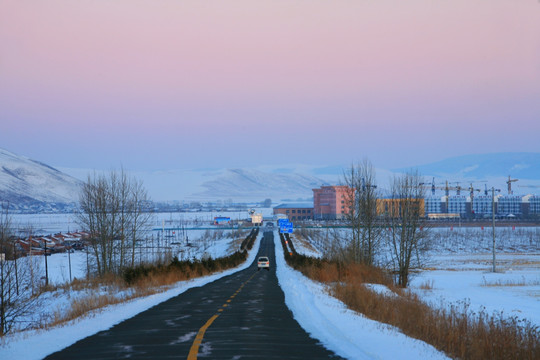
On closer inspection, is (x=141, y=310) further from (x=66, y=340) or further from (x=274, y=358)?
(x=274, y=358)

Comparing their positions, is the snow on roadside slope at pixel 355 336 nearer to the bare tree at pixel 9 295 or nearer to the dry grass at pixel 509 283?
the bare tree at pixel 9 295

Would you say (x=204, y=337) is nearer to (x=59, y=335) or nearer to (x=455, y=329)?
(x=59, y=335)

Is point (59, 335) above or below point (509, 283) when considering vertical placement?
above

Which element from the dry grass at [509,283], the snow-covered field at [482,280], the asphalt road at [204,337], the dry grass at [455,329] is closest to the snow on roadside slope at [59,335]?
the asphalt road at [204,337]

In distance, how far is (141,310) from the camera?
725 inches

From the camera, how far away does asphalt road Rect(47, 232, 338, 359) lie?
33.3ft

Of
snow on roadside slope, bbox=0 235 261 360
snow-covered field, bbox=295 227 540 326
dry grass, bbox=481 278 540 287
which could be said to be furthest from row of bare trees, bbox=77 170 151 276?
snow on roadside slope, bbox=0 235 261 360

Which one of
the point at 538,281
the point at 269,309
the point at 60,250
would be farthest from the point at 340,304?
the point at 60,250

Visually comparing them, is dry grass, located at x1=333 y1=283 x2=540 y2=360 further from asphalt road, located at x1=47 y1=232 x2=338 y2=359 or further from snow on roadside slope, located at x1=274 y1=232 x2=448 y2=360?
asphalt road, located at x1=47 y1=232 x2=338 y2=359

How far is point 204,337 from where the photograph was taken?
39.8 feet

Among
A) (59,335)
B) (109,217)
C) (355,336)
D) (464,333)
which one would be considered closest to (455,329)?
(464,333)

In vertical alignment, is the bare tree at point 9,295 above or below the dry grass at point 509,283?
above

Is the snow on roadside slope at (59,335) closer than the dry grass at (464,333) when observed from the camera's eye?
No

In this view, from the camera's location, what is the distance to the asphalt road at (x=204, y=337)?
1016cm
